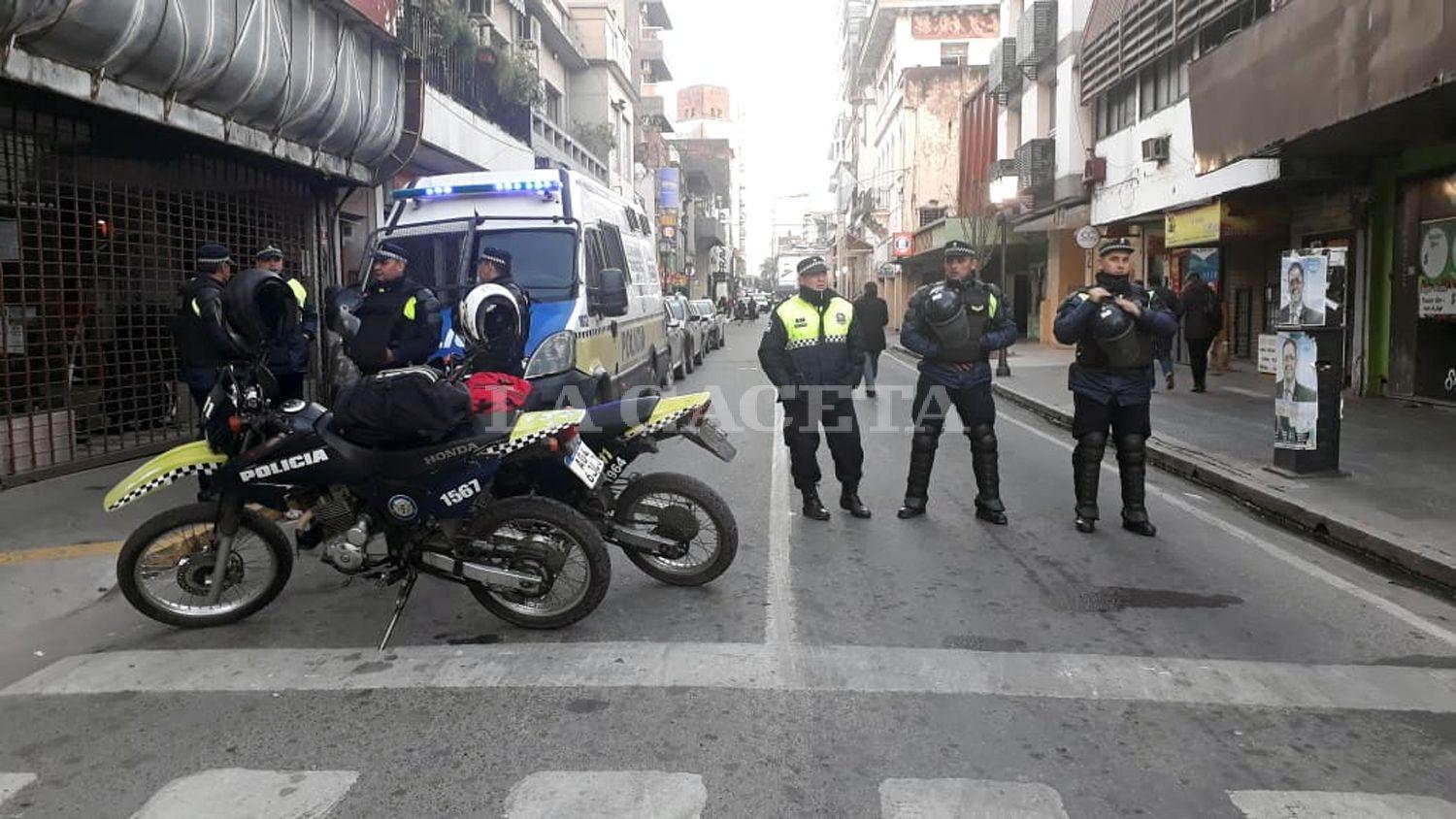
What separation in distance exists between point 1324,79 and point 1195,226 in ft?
24.9

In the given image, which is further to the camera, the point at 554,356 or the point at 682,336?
the point at 682,336

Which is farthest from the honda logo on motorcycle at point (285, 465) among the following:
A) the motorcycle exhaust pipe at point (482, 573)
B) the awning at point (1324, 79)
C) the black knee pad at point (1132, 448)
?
the awning at point (1324, 79)

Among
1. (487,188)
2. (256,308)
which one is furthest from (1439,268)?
(256,308)

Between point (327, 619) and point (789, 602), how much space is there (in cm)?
232

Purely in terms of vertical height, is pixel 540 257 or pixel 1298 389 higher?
pixel 540 257

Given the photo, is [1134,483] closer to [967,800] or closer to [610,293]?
[967,800]

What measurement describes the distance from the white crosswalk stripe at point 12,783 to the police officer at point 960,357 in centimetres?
533

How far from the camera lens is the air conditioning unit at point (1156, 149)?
19422mm

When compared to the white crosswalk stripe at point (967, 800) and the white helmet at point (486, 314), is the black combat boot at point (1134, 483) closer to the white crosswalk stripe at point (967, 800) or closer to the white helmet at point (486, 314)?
the white crosswalk stripe at point (967, 800)

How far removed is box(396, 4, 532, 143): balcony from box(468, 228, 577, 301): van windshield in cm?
618

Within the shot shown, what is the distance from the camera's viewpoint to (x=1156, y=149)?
19531 mm

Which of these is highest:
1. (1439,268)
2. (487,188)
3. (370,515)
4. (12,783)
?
(487,188)

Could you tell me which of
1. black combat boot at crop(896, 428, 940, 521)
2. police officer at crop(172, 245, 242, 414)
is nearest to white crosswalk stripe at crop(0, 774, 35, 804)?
police officer at crop(172, 245, 242, 414)

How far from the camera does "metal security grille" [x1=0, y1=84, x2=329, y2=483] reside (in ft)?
28.1
